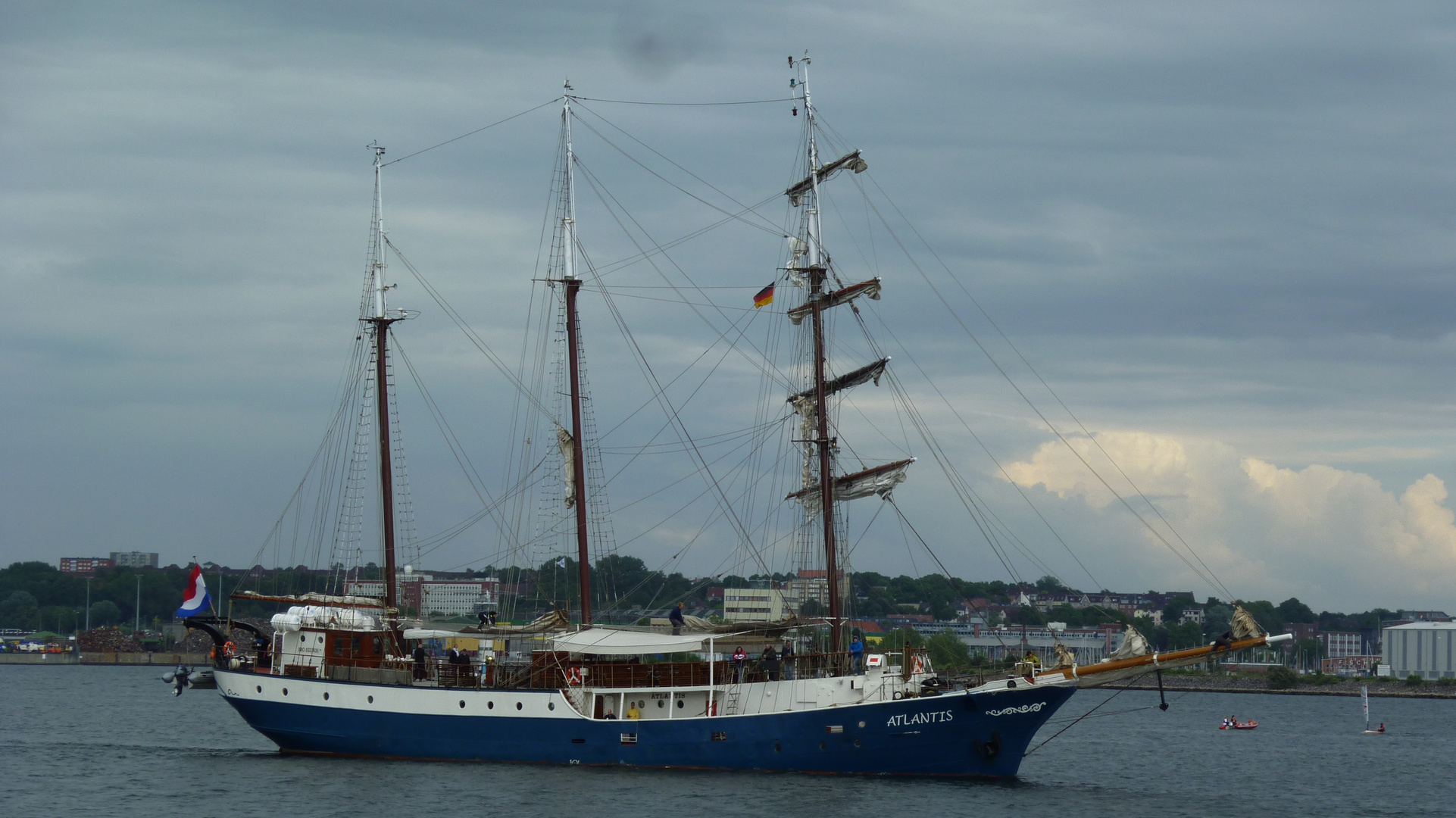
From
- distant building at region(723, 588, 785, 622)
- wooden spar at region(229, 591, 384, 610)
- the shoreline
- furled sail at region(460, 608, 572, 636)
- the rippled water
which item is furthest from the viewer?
the shoreline

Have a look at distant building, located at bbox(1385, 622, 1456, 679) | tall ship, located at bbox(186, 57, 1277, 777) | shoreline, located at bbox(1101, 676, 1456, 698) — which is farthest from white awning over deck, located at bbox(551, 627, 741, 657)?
distant building, located at bbox(1385, 622, 1456, 679)

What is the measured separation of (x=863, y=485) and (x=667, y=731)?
11.6 m

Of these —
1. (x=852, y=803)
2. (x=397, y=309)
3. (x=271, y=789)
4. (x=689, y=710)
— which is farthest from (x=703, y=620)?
(x=397, y=309)

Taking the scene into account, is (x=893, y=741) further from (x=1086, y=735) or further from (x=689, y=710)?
(x=1086, y=735)

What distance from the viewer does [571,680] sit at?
166 ft

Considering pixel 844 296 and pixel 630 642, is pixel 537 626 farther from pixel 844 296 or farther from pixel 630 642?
pixel 844 296

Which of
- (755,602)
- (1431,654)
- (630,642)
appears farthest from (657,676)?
(1431,654)

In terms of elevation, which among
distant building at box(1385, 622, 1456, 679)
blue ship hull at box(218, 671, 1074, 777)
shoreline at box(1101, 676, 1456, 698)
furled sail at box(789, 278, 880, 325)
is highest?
furled sail at box(789, 278, 880, 325)

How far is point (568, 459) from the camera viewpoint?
5553 cm

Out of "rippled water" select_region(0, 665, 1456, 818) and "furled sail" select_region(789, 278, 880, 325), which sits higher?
"furled sail" select_region(789, 278, 880, 325)

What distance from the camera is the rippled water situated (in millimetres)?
44125

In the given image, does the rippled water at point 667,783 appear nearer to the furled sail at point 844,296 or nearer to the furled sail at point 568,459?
the furled sail at point 568,459

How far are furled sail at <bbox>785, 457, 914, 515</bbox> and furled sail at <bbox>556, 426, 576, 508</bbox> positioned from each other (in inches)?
330

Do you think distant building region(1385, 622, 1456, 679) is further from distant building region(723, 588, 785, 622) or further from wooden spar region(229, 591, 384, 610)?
wooden spar region(229, 591, 384, 610)
